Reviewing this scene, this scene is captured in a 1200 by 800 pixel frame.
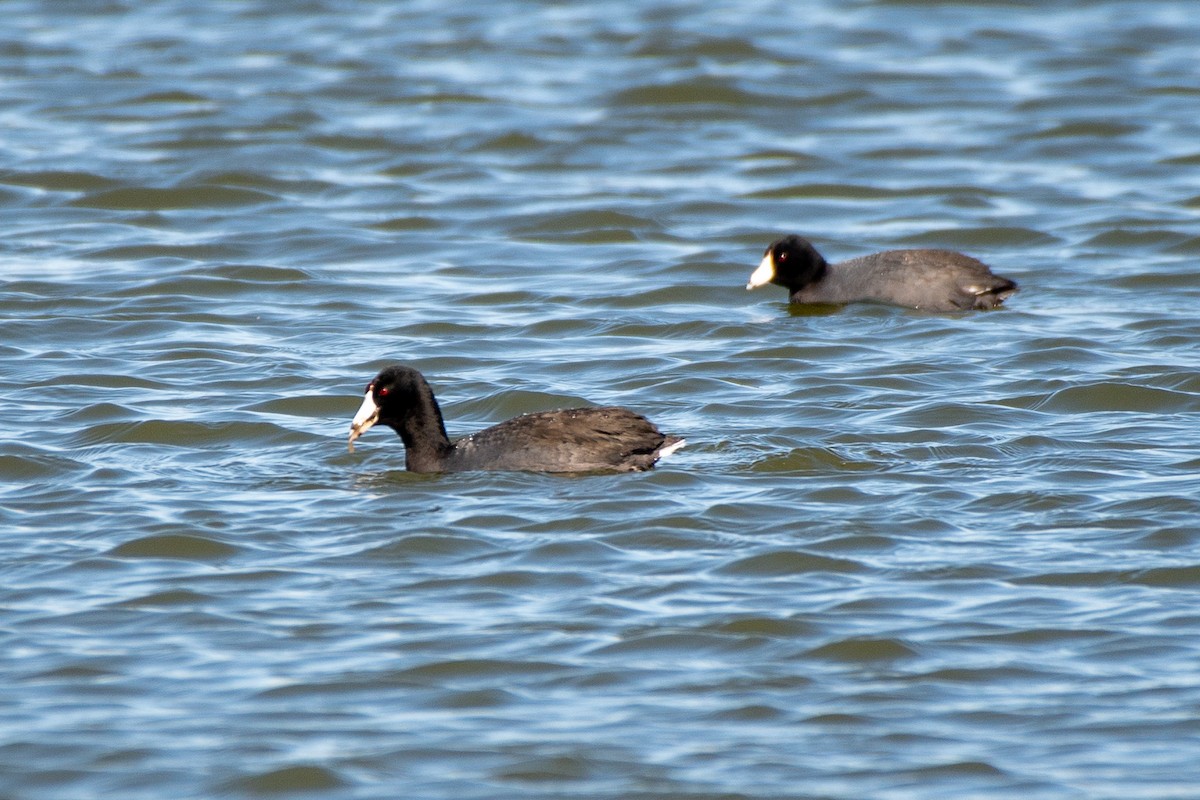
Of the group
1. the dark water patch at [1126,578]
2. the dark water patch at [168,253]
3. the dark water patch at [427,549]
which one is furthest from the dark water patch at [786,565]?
the dark water patch at [168,253]

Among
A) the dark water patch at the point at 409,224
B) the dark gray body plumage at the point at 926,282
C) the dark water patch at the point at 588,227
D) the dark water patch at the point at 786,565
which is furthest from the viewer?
the dark water patch at the point at 409,224

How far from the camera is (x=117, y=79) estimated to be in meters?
20.5

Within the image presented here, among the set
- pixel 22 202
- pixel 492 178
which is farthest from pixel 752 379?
pixel 22 202

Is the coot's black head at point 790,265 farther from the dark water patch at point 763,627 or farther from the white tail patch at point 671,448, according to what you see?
the dark water patch at point 763,627

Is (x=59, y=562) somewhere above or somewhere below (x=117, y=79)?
below

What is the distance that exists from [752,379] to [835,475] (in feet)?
7.55

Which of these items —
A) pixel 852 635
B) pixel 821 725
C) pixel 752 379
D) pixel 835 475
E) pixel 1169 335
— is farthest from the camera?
pixel 1169 335

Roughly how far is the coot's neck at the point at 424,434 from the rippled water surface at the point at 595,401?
1.09 ft

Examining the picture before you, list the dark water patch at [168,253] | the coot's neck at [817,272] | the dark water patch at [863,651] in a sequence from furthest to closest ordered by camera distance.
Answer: the dark water patch at [168,253] → the coot's neck at [817,272] → the dark water patch at [863,651]

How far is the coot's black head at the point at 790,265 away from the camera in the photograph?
13219 mm

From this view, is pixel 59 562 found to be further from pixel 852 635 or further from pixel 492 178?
pixel 492 178

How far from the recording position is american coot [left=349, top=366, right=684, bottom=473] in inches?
360

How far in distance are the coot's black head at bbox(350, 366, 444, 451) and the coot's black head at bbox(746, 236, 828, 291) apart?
14.5 feet

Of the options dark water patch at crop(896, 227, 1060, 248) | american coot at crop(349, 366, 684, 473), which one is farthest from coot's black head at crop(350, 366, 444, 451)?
dark water patch at crop(896, 227, 1060, 248)
